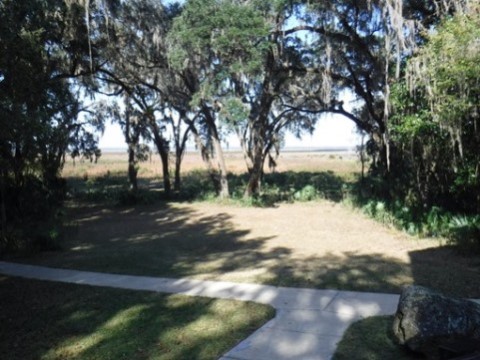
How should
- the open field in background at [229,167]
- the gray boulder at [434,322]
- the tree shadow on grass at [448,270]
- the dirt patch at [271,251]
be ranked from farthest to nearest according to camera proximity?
the open field in background at [229,167] → the dirt patch at [271,251] → the tree shadow on grass at [448,270] → the gray boulder at [434,322]

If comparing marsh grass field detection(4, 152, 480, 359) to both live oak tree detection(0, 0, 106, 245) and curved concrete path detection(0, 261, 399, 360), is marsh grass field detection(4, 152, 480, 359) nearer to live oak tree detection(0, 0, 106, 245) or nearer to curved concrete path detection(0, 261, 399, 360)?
curved concrete path detection(0, 261, 399, 360)

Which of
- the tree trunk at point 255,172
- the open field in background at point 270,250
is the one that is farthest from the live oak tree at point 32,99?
the tree trunk at point 255,172

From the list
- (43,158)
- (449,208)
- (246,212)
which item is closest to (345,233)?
(449,208)

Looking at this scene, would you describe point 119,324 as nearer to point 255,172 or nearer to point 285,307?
point 285,307

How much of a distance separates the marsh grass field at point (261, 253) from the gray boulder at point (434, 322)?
12.9 inches

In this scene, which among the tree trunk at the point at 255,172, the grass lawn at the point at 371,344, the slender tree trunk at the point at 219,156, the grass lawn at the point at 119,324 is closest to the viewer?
the grass lawn at the point at 371,344

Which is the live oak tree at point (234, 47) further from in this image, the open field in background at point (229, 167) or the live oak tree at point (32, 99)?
the open field in background at point (229, 167)

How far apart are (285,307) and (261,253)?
476cm

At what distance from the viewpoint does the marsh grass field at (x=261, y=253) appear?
22.8 ft

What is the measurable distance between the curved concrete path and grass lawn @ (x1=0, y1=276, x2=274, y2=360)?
24 centimetres

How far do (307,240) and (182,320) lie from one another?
287 inches

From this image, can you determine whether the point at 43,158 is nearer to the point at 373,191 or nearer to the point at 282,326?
the point at 282,326

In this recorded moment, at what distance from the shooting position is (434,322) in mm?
4590

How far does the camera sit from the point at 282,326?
5543 mm
